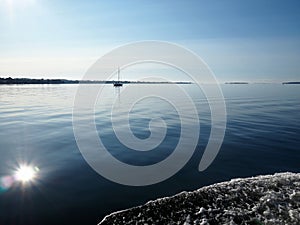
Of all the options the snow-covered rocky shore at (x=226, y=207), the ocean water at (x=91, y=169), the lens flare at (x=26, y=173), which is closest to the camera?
the snow-covered rocky shore at (x=226, y=207)

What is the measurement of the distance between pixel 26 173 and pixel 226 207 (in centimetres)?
736

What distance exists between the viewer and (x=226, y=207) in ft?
17.5

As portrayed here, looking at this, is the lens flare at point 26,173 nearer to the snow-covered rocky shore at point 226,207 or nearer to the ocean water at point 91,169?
the ocean water at point 91,169

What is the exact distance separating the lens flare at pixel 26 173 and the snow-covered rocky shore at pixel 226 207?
4.62 m

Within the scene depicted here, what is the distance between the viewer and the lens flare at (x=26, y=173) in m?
8.53

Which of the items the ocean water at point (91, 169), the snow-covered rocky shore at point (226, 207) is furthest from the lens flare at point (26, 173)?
the snow-covered rocky shore at point (226, 207)

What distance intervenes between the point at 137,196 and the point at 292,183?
14.1ft

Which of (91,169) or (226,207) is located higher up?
(226,207)

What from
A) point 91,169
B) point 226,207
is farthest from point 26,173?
point 226,207

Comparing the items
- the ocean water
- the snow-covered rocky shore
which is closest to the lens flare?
the ocean water

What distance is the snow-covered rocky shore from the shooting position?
4.93 meters

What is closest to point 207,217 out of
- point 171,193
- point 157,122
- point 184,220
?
point 184,220

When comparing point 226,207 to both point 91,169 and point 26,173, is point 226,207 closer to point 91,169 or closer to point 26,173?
point 91,169

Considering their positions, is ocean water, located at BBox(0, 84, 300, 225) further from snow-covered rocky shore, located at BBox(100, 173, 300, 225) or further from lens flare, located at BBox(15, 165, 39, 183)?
snow-covered rocky shore, located at BBox(100, 173, 300, 225)
